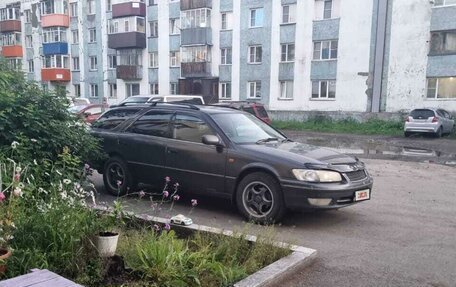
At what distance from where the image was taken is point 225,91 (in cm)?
3519

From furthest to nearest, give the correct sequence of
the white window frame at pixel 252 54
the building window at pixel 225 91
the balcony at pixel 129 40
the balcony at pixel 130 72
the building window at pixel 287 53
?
the balcony at pixel 130 72 → the balcony at pixel 129 40 → the building window at pixel 225 91 → the white window frame at pixel 252 54 → the building window at pixel 287 53

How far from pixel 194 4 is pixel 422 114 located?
20.5 metres

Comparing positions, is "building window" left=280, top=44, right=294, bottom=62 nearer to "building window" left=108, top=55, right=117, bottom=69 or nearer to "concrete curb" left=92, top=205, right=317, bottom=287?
"building window" left=108, top=55, right=117, bottom=69

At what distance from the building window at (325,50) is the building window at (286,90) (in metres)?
2.77

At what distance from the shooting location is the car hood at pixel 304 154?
5859mm

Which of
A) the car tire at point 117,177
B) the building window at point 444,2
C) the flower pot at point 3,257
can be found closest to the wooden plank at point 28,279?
the flower pot at point 3,257

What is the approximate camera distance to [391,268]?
14.6 ft

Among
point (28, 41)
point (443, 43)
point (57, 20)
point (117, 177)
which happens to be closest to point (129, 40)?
point (57, 20)

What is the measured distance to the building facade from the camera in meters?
27.0

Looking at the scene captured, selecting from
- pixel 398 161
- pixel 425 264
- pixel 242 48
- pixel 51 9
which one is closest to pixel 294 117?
pixel 242 48

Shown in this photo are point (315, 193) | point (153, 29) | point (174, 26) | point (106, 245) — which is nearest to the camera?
point (106, 245)

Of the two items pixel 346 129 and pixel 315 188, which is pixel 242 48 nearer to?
pixel 346 129

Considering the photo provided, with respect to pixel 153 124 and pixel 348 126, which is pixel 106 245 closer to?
pixel 153 124

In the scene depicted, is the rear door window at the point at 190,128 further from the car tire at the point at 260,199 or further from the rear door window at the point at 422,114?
the rear door window at the point at 422,114
